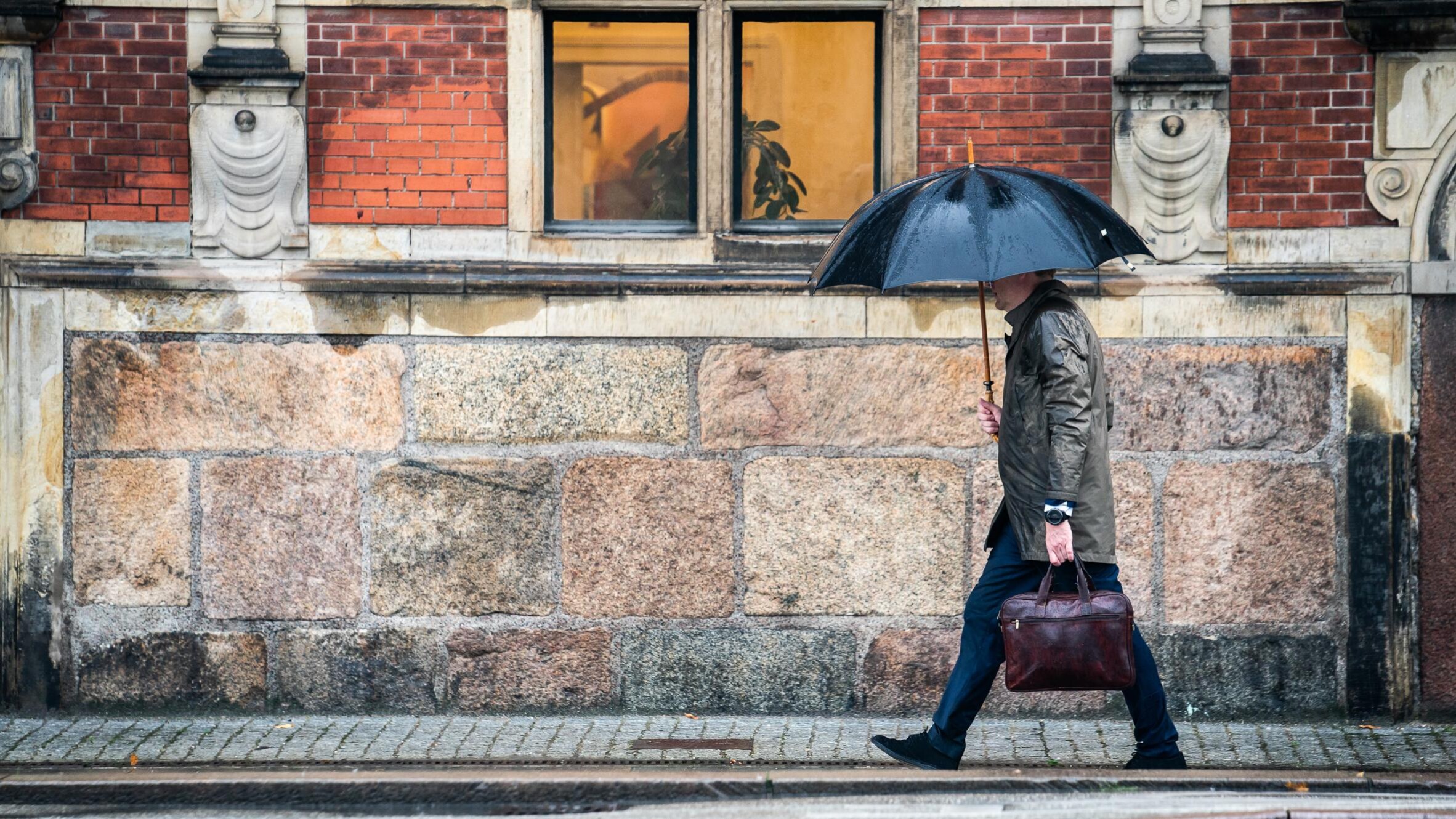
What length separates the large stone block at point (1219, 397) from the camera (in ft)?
21.0

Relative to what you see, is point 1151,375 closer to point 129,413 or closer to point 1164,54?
point 1164,54

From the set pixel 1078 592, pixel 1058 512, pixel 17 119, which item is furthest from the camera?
pixel 17 119

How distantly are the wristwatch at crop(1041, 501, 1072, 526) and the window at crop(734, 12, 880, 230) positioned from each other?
6.91 ft

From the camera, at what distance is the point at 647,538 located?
6.54 m

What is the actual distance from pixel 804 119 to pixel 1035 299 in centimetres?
193

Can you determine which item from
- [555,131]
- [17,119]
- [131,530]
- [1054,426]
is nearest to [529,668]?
[131,530]

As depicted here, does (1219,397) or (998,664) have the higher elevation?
(1219,397)

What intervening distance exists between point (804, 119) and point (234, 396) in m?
2.59

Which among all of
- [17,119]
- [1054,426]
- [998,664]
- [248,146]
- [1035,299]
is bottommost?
[998,664]

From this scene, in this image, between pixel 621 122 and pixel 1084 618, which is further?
pixel 621 122

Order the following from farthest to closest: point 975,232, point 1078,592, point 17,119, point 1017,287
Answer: point 17,119, point 1017,287, point 1078,592, point 975,232

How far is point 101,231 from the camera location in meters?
6.49

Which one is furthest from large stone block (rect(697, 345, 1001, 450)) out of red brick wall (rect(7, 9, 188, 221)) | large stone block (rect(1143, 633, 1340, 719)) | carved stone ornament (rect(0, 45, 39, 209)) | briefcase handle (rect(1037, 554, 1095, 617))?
carved stone ornament (rect(0, 45, 39, 209))

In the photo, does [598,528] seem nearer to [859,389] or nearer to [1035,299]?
[859,389]
